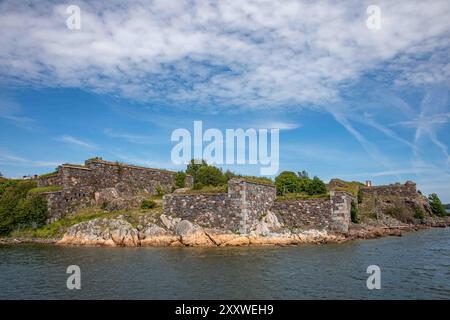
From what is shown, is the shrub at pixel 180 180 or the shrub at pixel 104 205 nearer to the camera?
the shrub at pixel 104 205

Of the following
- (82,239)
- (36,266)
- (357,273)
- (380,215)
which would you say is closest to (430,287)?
(357,273)

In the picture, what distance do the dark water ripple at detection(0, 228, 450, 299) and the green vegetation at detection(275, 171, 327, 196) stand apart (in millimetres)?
10457

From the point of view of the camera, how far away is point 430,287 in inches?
671

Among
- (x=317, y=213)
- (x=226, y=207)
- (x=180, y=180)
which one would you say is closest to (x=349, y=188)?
(x=317, y=213)

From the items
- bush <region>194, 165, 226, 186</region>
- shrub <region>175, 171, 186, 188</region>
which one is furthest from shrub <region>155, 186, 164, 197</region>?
bush <region>194, 165, 226, 186</region>

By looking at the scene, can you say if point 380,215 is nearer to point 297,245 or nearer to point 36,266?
point 297,245

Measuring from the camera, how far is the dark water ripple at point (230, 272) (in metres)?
16.4

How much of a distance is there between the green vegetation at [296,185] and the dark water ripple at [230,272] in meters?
10.5

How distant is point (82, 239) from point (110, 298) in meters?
20.2

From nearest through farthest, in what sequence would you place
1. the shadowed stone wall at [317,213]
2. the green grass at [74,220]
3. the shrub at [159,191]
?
the shadowed stone wall at [317,213]
the green grass at [74,220]
the shrub at [159,191]

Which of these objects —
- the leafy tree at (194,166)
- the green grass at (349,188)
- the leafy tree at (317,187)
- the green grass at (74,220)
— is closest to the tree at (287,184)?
the leafy tree at (317,187)

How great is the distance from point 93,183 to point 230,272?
26.9 metres

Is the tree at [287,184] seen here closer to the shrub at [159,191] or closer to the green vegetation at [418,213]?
the shrub at [159,191]
